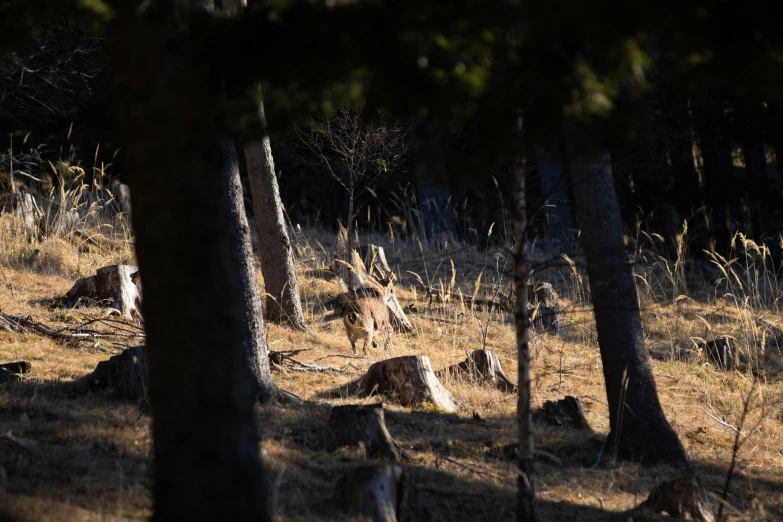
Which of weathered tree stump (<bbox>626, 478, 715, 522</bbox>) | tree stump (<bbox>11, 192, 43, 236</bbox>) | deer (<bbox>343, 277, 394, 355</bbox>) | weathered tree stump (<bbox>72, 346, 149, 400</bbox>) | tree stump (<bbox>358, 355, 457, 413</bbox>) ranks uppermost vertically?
tree stump (<bbox>11, 192, 43, 236</bbox>)

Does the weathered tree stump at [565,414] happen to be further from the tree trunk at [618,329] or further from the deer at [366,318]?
Result: the deer at [366,318]

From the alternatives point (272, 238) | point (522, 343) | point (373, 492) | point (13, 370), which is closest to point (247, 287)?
point (13, 370)

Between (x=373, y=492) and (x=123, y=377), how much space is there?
2695 mm

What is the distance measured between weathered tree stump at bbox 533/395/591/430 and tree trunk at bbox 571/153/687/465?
93cm

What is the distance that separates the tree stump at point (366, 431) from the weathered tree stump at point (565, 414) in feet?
7.97

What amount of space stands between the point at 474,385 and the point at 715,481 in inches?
97.5

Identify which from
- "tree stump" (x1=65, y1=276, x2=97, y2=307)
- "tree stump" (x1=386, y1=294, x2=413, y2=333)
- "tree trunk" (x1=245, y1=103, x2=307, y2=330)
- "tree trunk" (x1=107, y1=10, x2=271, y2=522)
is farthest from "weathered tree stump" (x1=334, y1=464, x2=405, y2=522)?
"tree stump" (x1=65, y1=276, x2=97, y2=307)

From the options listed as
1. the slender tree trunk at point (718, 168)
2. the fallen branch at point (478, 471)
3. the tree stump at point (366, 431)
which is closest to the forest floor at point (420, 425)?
the fallen branch at point (478, 471)

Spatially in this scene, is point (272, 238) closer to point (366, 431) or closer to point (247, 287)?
point (247, 287)

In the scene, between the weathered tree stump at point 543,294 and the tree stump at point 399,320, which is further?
the weathered tree stump at point 543,294

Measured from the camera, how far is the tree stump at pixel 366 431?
16.3 ft

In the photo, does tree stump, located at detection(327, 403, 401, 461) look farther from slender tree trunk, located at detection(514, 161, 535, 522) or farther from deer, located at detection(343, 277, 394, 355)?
deer, located at detection(343, 277, 394, 355)

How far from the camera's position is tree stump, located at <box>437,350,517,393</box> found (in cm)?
771

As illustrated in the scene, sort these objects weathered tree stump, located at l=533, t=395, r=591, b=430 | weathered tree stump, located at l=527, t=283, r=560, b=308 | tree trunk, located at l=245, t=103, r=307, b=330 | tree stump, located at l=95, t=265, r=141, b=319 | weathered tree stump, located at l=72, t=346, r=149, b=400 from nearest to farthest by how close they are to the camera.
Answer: weathered tree stump, located at l=72, t=346, r=149, b=400 < weathered tree stump, located at l=533, t=395, r=591, b=430 < tree stump, located at l=95, t=265, r=141, b=319 < tree trunk, located at l=245, t=103, r=307, b=330 < weathered tree stump, located at l=527, t=283, r=560, b=308
